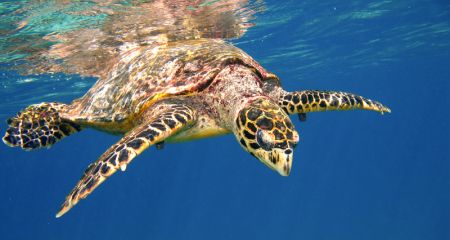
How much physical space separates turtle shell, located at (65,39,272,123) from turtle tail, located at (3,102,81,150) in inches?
17.1

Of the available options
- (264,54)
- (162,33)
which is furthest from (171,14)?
(264,54)

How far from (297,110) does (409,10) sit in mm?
15616

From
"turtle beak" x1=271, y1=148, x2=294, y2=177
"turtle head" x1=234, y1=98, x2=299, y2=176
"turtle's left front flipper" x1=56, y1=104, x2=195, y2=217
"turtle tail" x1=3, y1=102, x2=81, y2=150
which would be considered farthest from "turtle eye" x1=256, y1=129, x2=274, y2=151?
"turtle tail" x1=3, y1=102, x2=81, y2=150

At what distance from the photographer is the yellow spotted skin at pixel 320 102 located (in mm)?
6578

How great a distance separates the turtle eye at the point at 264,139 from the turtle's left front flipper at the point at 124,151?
1.32m

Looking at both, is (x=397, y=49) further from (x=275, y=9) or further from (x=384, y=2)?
(x=275, y=9)

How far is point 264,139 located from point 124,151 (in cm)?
177

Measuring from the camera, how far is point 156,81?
671 centimetres

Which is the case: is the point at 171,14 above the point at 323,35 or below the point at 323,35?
above

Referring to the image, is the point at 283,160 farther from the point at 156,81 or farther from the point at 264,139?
the point at 156,81

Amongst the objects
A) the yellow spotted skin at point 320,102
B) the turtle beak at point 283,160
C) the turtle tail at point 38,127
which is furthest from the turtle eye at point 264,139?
the turtle tail at point 38,127

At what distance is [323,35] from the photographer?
21.8m

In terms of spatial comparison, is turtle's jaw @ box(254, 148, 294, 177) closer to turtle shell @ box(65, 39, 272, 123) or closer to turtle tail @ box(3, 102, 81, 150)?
turtle shell @ box(65, 39, 272, 123)

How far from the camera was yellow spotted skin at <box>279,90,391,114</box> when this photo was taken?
6.58 m
